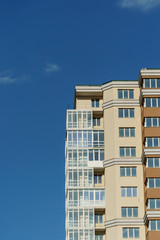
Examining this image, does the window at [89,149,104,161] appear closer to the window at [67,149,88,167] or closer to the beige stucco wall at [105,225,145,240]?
the window at [67,149,88,167]

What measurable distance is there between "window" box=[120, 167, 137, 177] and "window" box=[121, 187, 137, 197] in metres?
1.96

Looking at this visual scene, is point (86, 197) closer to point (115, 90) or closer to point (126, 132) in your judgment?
point (126, 132)

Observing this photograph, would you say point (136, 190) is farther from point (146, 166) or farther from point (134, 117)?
point (134, 117)

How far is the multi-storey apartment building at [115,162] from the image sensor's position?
8612 cm

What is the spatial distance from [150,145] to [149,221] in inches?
422

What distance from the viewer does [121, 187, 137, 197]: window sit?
87.4 m

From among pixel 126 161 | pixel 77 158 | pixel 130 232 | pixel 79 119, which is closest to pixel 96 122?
pixel 79 119

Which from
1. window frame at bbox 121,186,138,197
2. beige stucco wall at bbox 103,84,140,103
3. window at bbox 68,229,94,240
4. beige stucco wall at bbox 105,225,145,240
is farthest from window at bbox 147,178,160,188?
beige stucco wall at bbox 103,84,140,103

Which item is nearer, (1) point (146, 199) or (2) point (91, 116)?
(1) point (146, 199)

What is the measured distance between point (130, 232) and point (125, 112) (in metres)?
17.4

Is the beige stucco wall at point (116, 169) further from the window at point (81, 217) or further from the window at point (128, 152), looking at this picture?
the window at point (81, 217)

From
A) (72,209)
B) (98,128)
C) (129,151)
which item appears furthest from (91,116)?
(72,209)

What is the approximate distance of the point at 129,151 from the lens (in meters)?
90.2

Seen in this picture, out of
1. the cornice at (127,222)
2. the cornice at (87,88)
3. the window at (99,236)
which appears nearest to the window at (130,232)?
the cornice at (127,222)
